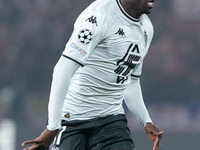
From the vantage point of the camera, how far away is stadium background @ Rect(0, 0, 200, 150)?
28.3ft

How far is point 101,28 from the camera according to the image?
3.45 meters

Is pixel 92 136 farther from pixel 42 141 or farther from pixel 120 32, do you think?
pixel 120 32

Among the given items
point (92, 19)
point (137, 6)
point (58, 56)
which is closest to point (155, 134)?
point (137, 6)

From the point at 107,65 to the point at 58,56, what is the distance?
562 centimetres

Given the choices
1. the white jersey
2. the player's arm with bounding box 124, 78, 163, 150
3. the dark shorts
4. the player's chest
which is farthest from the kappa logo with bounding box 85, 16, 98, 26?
the player's arm with bounding box 124, 78, 163, 150

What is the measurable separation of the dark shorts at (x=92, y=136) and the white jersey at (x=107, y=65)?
0.16ft

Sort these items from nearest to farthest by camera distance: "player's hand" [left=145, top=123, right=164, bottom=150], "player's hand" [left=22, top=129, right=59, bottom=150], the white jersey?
1. "player's hand" [left=22, top=129, right=59, bottom=150]
2. the white jersey
3. "player's hand" [left=145, top=123, right=164, bottom=150]

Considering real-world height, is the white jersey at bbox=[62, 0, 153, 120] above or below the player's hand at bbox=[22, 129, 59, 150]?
above

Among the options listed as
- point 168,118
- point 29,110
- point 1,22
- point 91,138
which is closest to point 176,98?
point 168,118

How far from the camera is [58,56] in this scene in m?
9.25

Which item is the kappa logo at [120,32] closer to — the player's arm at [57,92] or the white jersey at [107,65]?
the white jersey at [107,65]

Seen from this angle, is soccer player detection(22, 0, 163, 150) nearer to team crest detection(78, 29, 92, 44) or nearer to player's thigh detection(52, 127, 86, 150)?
player's thigh detection(52, 127, 86, 150)

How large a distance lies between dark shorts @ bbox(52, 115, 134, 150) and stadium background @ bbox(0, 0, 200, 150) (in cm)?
455

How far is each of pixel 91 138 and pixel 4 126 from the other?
13.6 feet
